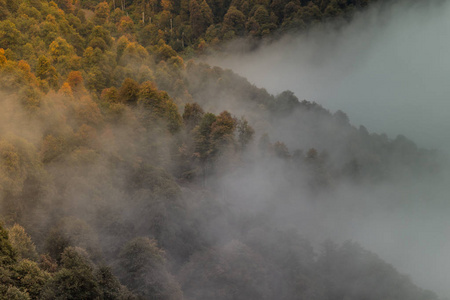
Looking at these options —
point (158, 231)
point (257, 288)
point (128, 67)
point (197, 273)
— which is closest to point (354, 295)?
point (257, 288)

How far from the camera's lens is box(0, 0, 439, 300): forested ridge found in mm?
44812

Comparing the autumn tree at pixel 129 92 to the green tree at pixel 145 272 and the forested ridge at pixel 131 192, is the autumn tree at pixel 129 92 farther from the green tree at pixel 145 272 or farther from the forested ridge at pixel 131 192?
the green tree at pixel 145 272

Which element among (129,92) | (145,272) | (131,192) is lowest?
(145,272)

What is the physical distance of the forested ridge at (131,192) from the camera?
44.8 meters

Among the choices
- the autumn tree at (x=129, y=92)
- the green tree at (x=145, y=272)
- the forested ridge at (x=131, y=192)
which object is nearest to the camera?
the forested ridge at (x=131, y=192)

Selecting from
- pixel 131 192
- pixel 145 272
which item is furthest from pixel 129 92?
pixel 145 272

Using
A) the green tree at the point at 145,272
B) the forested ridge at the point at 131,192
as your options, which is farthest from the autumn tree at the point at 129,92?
the green tree at the point at 145,272

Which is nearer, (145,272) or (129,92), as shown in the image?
(145,272)

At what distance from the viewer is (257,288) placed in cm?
5925

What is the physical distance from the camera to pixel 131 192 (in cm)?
6322

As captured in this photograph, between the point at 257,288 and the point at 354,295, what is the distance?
52.5 ft

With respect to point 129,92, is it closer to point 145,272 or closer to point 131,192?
point 131,192

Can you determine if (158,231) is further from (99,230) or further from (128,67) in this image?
(128,67)

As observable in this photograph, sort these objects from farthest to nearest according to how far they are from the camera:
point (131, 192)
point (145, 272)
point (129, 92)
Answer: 1. point (129, 92)
2. point (131, 192)
3. point (145, 272)
